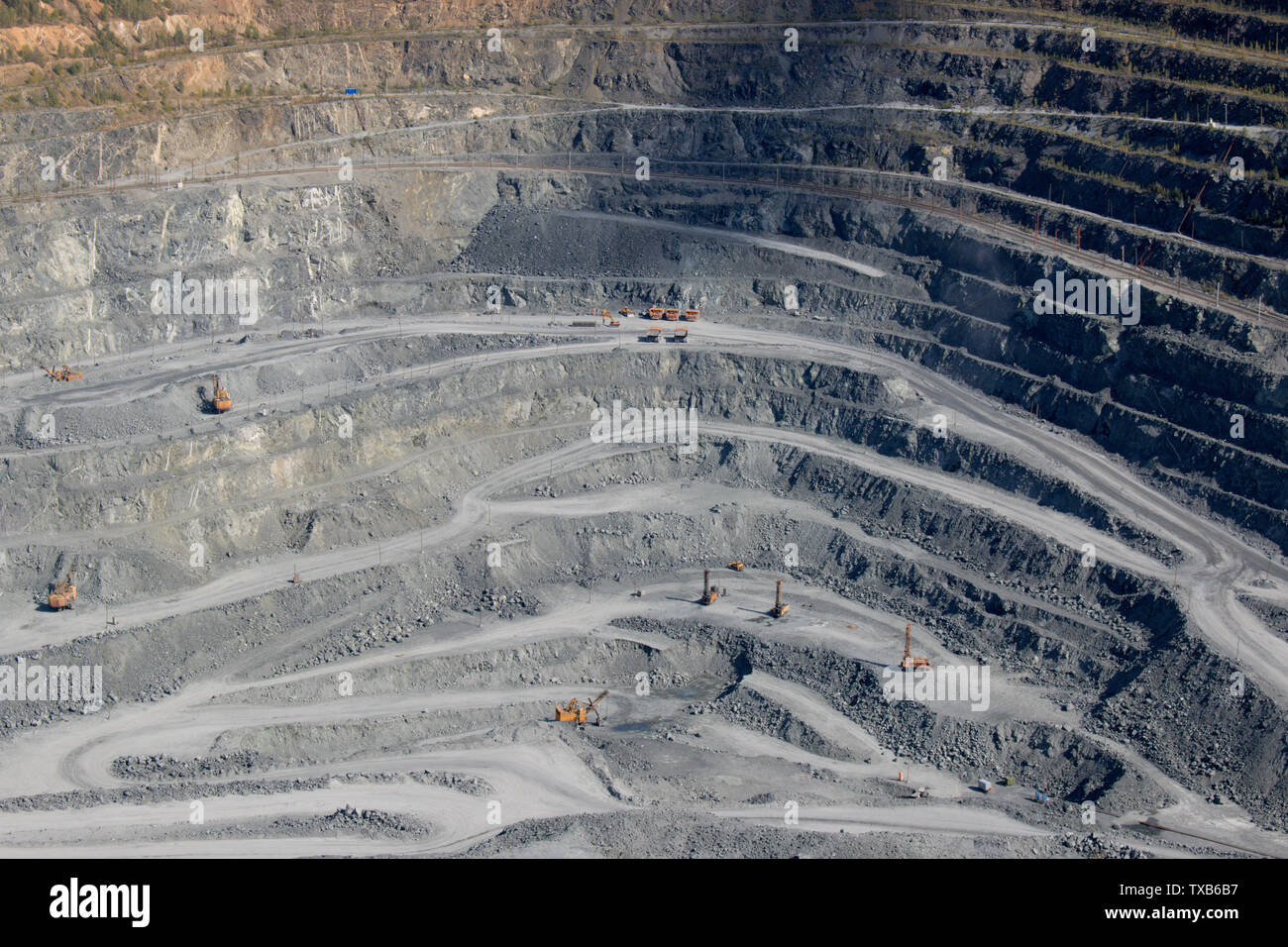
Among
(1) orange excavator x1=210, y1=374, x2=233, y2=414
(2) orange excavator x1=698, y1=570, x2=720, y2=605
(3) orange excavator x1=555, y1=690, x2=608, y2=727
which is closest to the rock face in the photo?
(1) orange excavator x1=210, y1=374, x2=233, y2=414

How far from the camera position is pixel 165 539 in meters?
66.7

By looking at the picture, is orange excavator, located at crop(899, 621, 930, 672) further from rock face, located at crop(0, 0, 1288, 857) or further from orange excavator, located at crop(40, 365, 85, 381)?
orange excavator, located at crop(40, 365, 85, 381)

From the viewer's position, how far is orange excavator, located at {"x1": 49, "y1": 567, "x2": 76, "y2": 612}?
63719 mm

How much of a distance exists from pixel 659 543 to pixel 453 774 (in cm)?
1953

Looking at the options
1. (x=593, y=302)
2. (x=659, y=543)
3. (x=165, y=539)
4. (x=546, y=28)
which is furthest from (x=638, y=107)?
(x=165, y=539)

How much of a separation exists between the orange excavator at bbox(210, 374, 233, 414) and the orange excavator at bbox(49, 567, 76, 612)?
40.8 ft

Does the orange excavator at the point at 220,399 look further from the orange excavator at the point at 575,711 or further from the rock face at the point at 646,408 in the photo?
the orange excavator at the point at 575,711

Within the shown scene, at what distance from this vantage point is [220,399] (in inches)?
2879

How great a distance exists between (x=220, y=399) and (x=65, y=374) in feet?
29.3

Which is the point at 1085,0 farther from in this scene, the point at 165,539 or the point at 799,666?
the point at 165,539

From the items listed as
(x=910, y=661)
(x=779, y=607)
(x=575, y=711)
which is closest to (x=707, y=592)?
(x=779, y=607)

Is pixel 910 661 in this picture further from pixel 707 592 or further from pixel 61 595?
pixel 61 595

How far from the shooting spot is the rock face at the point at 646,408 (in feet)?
191

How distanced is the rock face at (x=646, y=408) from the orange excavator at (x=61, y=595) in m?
0.56
